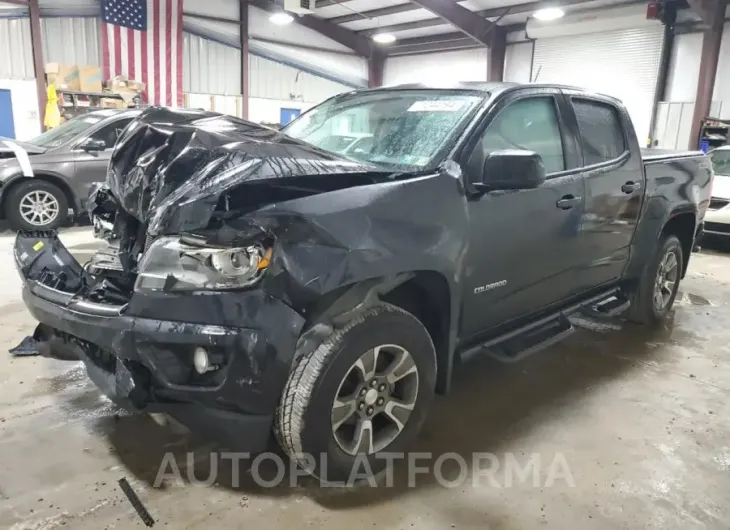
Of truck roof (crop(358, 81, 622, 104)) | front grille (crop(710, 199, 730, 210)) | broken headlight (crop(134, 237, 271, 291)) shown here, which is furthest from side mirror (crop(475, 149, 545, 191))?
front grille (crop(710, 199, 730, 210))

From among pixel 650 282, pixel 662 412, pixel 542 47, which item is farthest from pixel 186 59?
pixel 662 412

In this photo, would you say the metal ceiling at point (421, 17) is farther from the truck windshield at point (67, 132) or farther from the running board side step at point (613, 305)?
the running board side step at point (613, 305)

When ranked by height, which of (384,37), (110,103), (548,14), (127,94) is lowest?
(110,103)

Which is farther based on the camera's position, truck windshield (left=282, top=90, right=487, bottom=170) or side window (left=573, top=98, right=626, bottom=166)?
side window (left=573, top=98, right=626, bottom=166)

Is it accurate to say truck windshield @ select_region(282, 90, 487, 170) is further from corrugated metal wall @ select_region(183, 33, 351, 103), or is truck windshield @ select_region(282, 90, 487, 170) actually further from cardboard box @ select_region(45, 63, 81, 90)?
corrugated metal wall @ select_region(183, 33, 351, 103)

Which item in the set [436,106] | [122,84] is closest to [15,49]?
[122,84]

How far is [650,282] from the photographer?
4.04 meters

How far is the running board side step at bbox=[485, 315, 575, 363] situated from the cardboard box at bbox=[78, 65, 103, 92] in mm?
12097

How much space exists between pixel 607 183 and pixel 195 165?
2357 millimetres

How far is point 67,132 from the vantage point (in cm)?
727

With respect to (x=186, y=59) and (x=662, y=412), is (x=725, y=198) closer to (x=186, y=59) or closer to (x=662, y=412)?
(x=662, y=412)

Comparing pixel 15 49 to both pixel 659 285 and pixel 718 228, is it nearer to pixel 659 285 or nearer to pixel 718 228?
pixel 659 285

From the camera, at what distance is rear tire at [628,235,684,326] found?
403cm

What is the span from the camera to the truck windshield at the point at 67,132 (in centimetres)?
707
